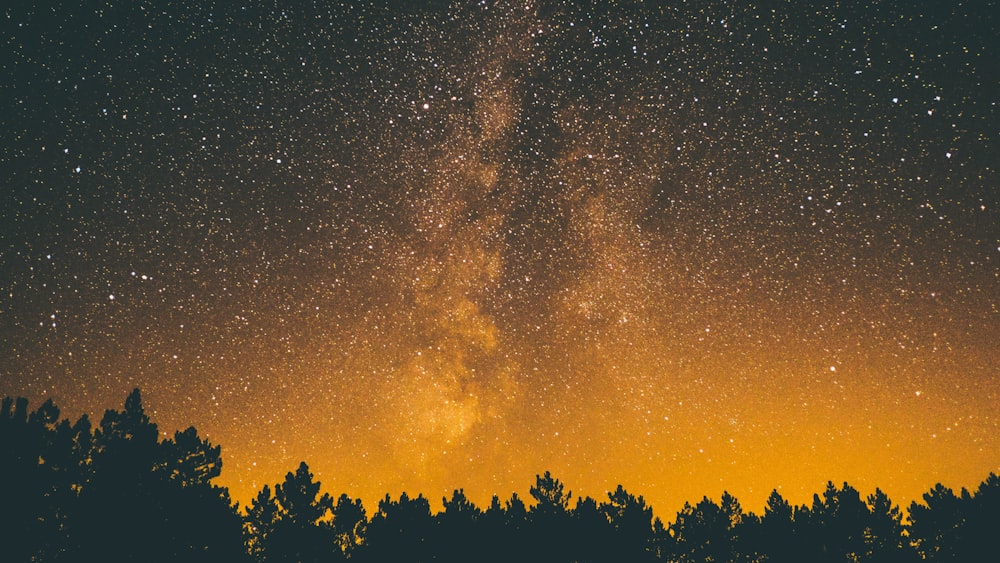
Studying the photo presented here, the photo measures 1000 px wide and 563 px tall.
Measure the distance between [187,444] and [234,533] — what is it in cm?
301

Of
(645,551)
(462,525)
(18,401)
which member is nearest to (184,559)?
(18,401)

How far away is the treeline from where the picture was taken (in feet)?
40.3

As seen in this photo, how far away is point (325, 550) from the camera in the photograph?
1598 centimetres

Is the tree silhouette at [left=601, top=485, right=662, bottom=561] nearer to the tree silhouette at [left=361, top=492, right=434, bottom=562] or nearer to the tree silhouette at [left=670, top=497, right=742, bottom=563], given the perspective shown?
the tree silhouette at [left=670, top=497, right=742, bottom=563]

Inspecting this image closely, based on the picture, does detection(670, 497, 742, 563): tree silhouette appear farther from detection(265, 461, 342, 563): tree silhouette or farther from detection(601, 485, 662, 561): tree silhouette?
detection(265, 461, 342, 563): tree silhouette

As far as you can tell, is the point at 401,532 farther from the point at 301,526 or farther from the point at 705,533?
the point at 705,533

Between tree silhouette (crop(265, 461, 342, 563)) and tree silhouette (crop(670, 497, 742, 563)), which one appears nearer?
tree silhouette (crop(265, 461, 342, 563))

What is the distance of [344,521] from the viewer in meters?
17.2

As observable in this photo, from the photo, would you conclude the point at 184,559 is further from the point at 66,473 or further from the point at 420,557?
the point at 420,557

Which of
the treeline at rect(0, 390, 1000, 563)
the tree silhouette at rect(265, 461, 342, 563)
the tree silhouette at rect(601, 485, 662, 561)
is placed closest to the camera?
the treeline at rect(0, 390, 1000, 563)

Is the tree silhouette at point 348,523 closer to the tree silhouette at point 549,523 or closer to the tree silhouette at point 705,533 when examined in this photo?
the tree silhouette at point 549,523

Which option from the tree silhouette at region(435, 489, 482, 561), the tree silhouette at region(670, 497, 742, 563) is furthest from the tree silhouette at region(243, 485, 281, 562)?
the tree silhouette at region(670, 497, 742, 563)

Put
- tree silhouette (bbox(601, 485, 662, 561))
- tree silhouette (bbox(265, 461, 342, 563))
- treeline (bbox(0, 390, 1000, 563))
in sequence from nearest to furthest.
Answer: treeline (bbox(0, 390, 1000, 563)) → tree silhouette (bbox(265, 461, 342, 563)) → tree silhouette (bbox(601, 485, 662, 561))

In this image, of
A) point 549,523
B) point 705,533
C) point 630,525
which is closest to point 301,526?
point 549,523
